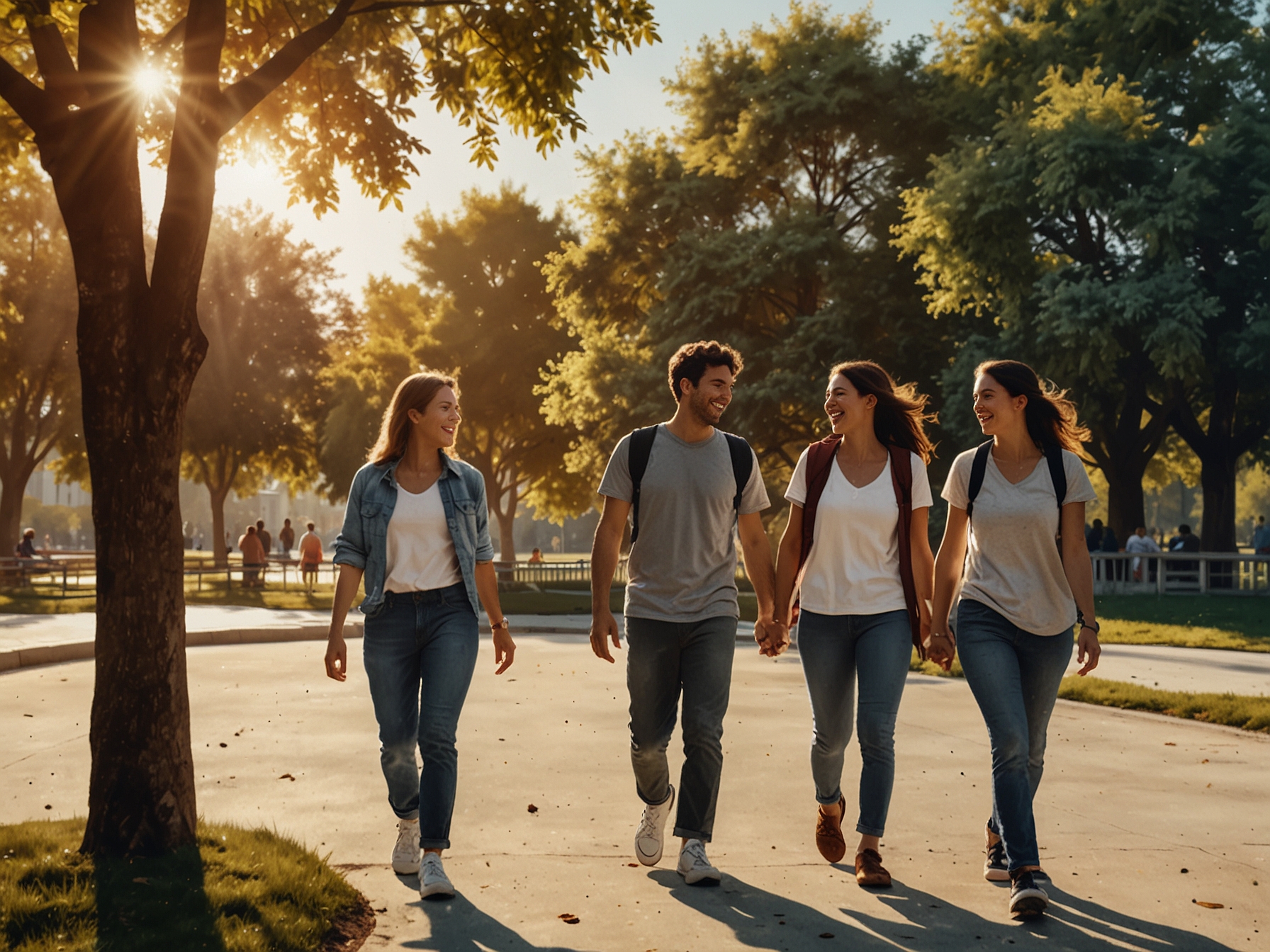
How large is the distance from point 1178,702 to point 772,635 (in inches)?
240

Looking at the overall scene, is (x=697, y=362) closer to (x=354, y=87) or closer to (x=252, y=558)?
(x=354, y=87)

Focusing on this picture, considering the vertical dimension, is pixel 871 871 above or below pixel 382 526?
below

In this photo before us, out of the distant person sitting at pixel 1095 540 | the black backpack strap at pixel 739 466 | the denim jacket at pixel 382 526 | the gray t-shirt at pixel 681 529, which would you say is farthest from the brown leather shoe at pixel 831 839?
the distant person sitting at pixel 1095 540

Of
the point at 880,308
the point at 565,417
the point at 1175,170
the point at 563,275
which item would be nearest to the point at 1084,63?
the point at 1175,170

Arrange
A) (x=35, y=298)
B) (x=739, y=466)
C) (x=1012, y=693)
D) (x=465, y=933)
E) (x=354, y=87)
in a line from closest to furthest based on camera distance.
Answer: (x=465, y=933)
(x=1012, y=693)
(x=739, y=466)
(x=354, y=87)
(x=35, y=298)

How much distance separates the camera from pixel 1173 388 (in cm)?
2591

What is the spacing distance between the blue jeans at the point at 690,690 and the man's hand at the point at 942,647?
0.78m

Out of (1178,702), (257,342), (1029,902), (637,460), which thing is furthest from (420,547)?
(257,342)

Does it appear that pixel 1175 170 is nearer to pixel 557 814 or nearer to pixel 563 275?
pixel 563 275

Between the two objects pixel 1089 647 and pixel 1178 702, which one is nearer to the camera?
pixel 1089 647

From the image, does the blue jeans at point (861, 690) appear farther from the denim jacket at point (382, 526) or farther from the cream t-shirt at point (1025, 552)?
the denim jacket at point (382, 526)

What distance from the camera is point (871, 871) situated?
190 inches

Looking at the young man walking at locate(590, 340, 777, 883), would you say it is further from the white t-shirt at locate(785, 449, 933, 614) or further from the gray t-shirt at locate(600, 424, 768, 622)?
the white t-shirt at locate(785, 449, 933, 614)

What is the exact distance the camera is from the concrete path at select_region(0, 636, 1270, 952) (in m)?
4.31
